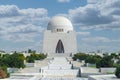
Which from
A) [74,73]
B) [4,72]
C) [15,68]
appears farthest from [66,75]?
[4,72]

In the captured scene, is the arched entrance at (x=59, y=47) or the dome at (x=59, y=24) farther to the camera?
the arched entrance at (x=59, y=47)

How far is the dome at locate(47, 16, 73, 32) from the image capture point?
→ 1950 inches

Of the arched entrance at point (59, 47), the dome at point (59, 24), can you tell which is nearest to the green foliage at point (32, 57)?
the dome at point (59, 24)

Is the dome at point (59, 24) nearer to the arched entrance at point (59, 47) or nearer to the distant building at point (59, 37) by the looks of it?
the distant building at point (59, 37)

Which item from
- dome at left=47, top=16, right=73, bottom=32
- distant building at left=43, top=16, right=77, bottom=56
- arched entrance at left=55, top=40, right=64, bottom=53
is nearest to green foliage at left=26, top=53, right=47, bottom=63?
distant building at left=43, top=16, right=77, bottom=56

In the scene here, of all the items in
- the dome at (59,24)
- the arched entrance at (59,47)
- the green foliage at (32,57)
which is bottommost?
the green foliage at (32,57)

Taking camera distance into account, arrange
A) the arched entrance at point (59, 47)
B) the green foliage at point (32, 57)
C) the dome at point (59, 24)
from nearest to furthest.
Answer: the green foliage at point (32, 57) < the dome at point (59, 24) < the arched entrance at point (59, 47)

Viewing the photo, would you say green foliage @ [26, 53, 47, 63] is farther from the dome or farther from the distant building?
the dome

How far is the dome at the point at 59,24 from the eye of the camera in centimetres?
4953

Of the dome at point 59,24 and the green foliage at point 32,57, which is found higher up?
the dome at point 59,24

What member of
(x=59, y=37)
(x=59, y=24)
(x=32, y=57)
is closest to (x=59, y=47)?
(x=59, y=37)

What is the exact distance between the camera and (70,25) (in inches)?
2013

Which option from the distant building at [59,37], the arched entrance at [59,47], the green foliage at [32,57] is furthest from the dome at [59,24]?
the green foliage at [32,57]

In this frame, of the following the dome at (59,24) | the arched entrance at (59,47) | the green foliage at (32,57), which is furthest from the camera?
the arched entrance at (59,47)
